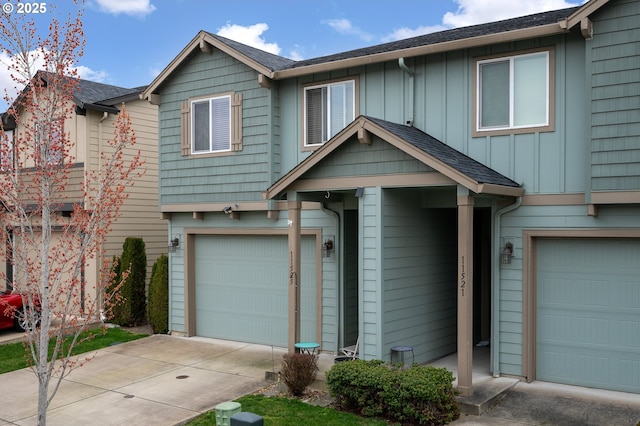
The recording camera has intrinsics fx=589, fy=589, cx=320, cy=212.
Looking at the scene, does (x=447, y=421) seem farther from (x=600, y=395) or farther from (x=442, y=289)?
(x=442, y=289)

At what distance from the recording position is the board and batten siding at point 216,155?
1189 centimetres

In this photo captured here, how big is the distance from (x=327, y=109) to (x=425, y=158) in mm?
3565

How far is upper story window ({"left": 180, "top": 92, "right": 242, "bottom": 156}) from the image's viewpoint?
481 inches

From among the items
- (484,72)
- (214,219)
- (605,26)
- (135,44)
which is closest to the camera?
(605,26)

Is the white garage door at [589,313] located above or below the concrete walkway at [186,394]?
above

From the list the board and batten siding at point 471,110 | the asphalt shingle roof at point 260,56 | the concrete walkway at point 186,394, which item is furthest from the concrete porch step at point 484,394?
the asphalt shingle roof at point 260,56

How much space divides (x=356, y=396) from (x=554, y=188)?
4361 millimetres

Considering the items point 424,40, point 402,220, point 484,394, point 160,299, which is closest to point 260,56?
point 424,40

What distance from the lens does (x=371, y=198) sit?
9.03 m

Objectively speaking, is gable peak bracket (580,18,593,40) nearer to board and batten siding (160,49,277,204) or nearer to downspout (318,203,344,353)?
downspout (318,203,344,353)

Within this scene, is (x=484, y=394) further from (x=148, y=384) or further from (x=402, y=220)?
(x=148, y=384)

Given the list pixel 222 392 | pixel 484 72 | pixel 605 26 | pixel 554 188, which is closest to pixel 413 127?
pixel 484 72

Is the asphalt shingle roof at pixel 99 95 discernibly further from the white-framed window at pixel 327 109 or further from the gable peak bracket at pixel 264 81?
the white-framed window at pixel 327 109

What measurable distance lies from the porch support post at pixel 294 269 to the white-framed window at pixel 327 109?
6.90ft
